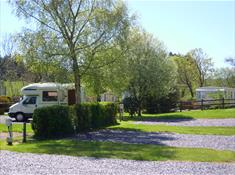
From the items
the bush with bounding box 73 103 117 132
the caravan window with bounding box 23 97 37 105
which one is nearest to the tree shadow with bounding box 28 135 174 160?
the bush with bounding box 73 103 117 132

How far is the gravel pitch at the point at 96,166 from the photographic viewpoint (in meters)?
11.4

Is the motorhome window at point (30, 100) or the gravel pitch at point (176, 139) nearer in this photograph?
the gravel pitch at point (176, 139)

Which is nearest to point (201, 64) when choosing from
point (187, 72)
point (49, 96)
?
point (187, 72)

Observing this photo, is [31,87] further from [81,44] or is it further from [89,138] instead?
[89,138]

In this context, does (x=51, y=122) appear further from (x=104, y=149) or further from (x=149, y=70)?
(x=149, y=70)

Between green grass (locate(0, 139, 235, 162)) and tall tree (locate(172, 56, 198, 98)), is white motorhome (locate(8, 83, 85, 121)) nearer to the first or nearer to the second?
green grass (locate(0, 139, 235, 162))

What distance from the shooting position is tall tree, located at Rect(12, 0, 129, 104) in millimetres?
24094

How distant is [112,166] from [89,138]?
7989 mm

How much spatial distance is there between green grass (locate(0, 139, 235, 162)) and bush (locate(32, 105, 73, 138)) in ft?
7.76

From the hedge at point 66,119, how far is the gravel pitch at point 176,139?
847 millimetres

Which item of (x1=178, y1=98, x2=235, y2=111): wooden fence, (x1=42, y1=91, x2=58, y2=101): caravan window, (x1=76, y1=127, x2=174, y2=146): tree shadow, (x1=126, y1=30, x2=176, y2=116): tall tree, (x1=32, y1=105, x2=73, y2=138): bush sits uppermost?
(x1=126, y1=30, x2=176, y2=116): tall tree

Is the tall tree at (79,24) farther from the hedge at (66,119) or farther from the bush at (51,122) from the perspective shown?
the bush at (51,122)

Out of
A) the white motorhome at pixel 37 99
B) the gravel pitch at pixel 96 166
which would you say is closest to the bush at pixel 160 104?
the white motorhome at pixel 37 99

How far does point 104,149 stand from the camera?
1625 centimetres
